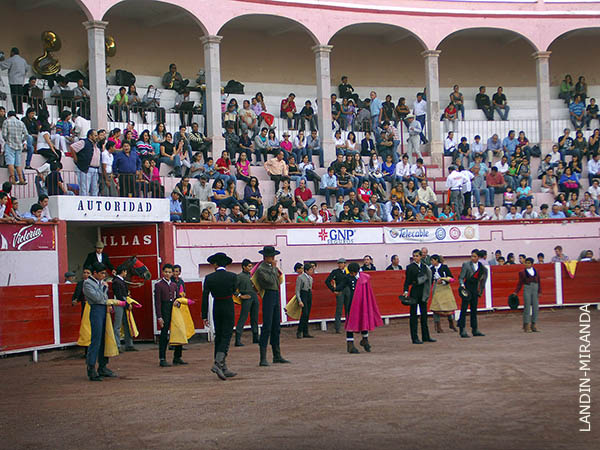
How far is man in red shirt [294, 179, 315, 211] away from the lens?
23.5 m

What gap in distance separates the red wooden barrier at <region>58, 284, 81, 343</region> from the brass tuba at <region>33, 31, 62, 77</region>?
10.1 metres

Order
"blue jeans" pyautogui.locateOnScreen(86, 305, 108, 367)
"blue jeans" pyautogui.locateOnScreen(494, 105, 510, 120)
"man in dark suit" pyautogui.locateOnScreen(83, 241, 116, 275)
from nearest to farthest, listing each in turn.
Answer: "blue jeans" pyautogui.locateOnScreen(86, 305, 108, 367) → "man in dark suit" pyautogui.locateOnScreen(83, 241, 116, 275) → "blue jeans" pyautogui.locateOnScreen(494, 105, 510, 120)

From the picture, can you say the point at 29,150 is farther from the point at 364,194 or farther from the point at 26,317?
the point at 364,194

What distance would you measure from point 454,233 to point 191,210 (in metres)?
7.47

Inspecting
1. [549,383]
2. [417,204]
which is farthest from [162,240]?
[549,383]

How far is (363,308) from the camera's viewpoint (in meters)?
14.9

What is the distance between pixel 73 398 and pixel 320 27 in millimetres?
18966

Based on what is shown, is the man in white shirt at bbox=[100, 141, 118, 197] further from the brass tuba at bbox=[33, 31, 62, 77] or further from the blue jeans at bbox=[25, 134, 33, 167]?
the brass tuba at bbox=[33, 31, 62, 77]

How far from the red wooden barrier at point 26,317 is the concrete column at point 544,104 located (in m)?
18.2

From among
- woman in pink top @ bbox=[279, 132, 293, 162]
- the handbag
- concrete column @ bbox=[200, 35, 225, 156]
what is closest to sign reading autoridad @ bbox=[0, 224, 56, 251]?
the handbag

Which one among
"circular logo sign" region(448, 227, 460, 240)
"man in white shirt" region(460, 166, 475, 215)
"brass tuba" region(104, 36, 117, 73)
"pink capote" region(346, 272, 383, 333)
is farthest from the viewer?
"brass tuba" region(104, 36, 117, 73)

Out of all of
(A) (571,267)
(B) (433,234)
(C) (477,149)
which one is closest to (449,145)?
(C) (477,149)

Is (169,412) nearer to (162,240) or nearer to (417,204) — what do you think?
(162,240)

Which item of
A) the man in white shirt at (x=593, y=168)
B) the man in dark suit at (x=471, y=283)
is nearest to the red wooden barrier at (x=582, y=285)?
the man in white shirt at (x=593, y=168)
